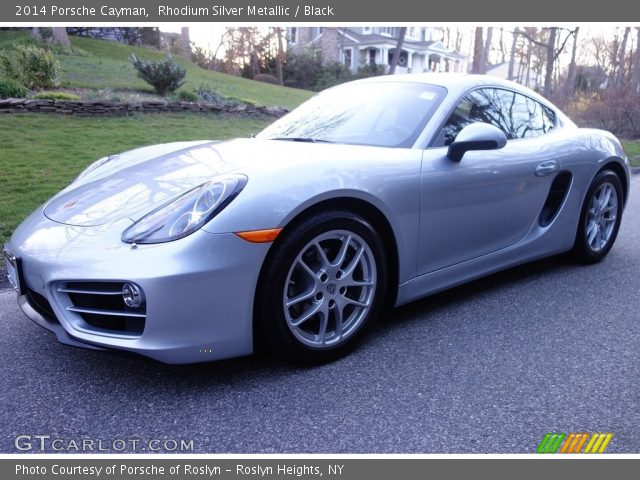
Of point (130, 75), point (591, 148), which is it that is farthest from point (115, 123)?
point (591, 148)

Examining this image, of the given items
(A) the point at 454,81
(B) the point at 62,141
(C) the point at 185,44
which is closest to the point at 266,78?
(C) the point at 185,44

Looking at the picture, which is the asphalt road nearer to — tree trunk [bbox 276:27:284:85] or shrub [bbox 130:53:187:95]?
shrub [bbox 130:53:187:95]

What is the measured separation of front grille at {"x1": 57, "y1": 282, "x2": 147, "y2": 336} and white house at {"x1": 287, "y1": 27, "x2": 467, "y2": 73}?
1489 inches

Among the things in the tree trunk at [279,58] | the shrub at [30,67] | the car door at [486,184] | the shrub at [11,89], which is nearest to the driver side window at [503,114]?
the car door at [486,184]

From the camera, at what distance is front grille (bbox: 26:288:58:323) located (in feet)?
7.68

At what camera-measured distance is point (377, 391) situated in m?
2.35

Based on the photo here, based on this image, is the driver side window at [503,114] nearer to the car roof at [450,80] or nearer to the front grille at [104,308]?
the car roof at [450,80]

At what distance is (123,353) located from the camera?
2148 mm

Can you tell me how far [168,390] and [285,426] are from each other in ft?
1.88

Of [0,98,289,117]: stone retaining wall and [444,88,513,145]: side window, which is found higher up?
[444,88,513,145]: side window

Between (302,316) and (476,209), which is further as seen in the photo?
(476,209)

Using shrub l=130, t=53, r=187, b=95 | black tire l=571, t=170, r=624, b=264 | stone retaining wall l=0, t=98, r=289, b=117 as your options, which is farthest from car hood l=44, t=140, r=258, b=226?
shrub l=130, t=53, r=187, b=95

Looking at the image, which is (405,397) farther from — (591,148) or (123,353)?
(591,148)

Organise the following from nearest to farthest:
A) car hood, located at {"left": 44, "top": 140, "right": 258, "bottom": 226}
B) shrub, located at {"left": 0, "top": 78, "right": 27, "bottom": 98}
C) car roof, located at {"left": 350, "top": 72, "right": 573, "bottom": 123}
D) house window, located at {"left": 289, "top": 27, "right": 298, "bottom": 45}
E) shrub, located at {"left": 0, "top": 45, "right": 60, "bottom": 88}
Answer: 1. car hood, located at {"left": 44, "top": 140, "right": 258, "bottom": 226}
2. car roof, located at {"left": 350, "top": 72, "right": 573, "bottom": 123}
3. shrub, located at {"left": 0, "top": 78, "right": 27, "bottom": 98}
4. shrub, located at {"left": 0, "top": 45, "right": 60, "bottom": 88}
5. house window, located at {"left": 289, "top": 27, "right": 298, "bottom": 45}
